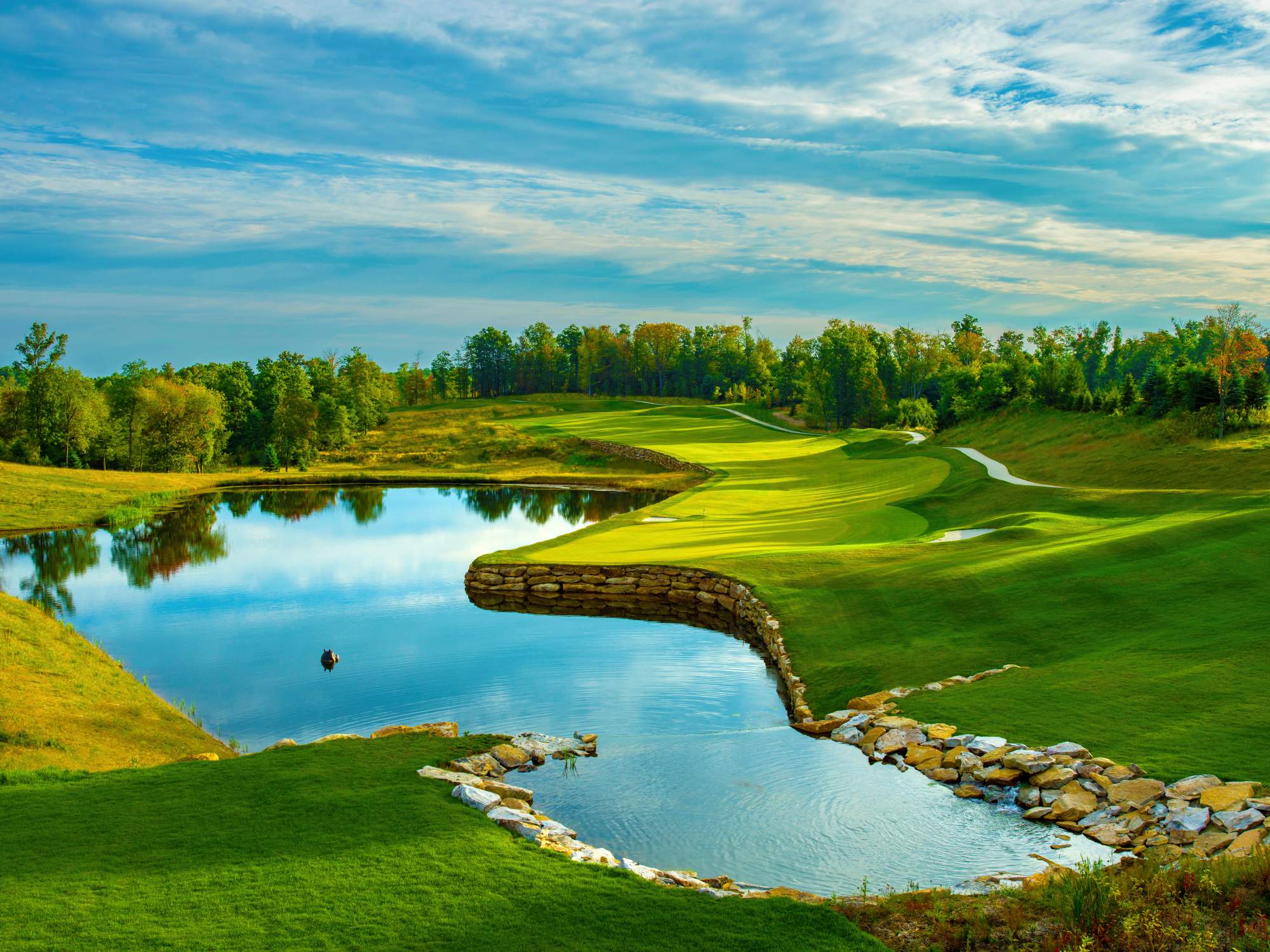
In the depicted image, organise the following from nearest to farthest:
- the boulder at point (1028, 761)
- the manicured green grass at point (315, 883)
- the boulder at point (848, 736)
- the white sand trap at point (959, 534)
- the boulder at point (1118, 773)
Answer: the manicured green grass at point (315, 883) → the boulder at point (1118, 773) → the boulder at point (1028, 761) → the boulder at point (848, 736) → the white sand trap at point (959, 534)

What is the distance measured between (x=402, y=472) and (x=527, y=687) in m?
53.6

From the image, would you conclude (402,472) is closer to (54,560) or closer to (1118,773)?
(54,560)

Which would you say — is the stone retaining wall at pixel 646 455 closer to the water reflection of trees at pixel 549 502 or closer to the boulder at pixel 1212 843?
the water reflection of trees at pixel 549 502

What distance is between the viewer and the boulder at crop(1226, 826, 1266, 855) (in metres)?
8.10

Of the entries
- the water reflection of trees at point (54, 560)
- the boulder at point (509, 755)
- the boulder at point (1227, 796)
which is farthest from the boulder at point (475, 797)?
the water reflection of trees at point (54, 560)

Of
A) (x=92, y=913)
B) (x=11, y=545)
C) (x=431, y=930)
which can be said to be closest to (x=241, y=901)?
(x=92, y=913)

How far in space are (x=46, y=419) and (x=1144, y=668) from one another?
72.7 m

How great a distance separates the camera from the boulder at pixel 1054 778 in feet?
34.8

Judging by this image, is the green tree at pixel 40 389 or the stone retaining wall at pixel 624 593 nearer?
the stone retaining wall at pixel 624 593

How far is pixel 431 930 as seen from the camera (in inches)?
269

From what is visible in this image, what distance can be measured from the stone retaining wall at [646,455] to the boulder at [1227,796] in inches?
2061

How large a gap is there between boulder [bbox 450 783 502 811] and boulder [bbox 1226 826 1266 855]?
24.4ft

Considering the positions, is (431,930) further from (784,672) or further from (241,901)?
(784,672)

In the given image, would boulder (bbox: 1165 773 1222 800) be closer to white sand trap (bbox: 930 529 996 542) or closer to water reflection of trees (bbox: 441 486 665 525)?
white sand trap (bbox: 930 529 996 542)
